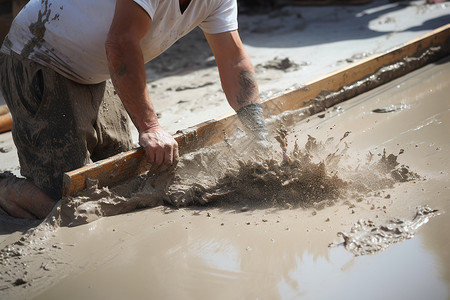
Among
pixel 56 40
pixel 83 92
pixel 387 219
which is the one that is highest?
pixel 56 40

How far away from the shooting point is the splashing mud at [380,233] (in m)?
2.03

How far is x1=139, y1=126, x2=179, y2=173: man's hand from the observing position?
2.45 meters

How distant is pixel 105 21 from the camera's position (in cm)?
246

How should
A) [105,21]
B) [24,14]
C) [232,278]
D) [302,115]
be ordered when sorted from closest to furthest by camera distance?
[232,278] < [105,21] < [24,14] < [302,115]

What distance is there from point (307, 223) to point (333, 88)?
1787 millimetres

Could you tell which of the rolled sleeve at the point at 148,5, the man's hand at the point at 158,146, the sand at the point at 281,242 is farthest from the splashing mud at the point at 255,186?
the rolled sleeve at the point at 148,5

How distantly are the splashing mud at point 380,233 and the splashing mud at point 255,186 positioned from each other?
260mm

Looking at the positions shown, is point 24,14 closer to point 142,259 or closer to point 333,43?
point 142,259

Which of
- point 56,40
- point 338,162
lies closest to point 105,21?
point 56,40

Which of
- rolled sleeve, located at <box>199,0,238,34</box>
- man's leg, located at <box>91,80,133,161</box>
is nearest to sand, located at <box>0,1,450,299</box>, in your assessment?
man's leg, located at <box>91,80,133,161</box>

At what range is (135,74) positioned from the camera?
2.40m

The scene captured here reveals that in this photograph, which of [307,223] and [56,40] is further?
[56,40]

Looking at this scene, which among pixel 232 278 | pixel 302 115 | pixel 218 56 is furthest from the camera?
pixel 302 115

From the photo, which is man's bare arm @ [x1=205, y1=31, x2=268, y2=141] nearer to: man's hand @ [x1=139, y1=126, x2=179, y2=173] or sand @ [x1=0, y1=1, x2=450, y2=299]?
sand @ [x1=0, y1=1, x2=450, y2=299]
